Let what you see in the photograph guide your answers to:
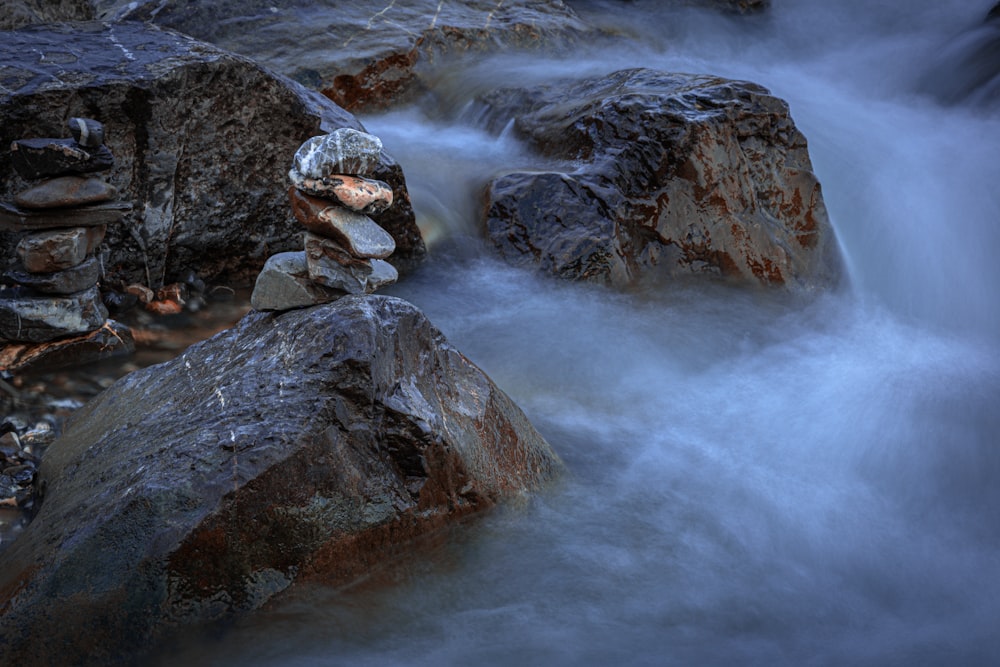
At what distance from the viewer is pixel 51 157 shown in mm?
4641

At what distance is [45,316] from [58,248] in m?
0.38

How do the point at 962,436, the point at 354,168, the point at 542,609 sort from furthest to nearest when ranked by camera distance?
the point at 962,436 < the point at 354,168 < the point at 542,609

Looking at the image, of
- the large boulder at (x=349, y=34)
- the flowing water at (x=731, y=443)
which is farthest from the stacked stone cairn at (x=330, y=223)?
the large boulder at (x=349, y=34)

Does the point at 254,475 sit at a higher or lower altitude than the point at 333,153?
lower

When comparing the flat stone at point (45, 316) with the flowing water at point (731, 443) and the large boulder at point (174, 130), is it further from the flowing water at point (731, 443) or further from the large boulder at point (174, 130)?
the flowing water at point (731, 443)

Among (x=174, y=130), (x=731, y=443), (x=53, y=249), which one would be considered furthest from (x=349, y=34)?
(x=731, y=443)

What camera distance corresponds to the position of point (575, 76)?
865 cm

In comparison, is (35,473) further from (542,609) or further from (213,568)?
(542,609)

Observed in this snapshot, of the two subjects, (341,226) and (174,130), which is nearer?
(341,226)

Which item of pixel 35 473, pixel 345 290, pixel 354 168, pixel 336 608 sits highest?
pixel 354 168

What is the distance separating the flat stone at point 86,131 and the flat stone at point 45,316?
33.4 inches

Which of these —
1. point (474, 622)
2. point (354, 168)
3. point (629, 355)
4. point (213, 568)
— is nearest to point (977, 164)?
point (629, 355)

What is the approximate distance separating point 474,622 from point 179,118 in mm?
3841

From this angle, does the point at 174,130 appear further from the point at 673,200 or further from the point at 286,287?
the point at 673,200
